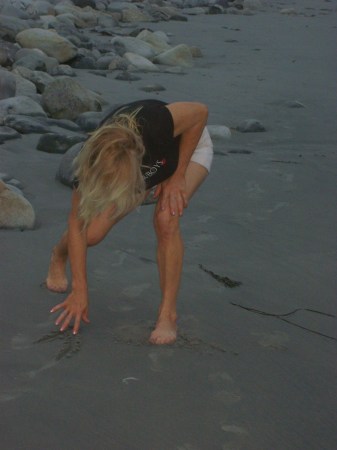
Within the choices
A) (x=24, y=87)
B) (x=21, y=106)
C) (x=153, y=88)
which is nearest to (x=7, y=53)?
(x=24, y=87)

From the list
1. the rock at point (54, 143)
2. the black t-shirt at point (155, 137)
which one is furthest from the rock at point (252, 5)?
the black t-shirt at point (155, 137)

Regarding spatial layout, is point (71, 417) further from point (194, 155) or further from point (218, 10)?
point (218, 10)

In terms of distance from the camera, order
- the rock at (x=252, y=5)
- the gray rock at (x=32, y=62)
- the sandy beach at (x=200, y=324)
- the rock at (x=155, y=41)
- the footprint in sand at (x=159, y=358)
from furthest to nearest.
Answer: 1. the rock at (x=252, y=5)
2. the rock at (x=155, y=41)
3. the gray rock at (x=32, y=62)
4. the footprint in sand at (x=159, y=358)
5. the sandy beach at (x=200, y=324)

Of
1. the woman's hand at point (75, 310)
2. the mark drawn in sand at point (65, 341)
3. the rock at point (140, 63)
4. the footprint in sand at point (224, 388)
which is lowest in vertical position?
the rock at point (140, 63)

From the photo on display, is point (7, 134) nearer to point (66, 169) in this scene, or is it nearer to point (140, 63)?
point (66, 169)

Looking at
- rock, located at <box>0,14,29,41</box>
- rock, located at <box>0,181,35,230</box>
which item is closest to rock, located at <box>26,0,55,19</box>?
rock, located at <box>0,14,29,41</box>

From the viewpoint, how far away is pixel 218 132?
283 inches

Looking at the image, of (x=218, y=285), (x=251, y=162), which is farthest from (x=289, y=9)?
(x=218, y=285)

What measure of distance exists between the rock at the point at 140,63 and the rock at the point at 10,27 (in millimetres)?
1642

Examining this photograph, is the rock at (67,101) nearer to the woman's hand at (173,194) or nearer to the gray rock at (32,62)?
the gray rock at (32,62)

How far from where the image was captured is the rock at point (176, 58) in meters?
11.3

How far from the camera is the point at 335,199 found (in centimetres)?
573

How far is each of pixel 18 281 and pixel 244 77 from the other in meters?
7.19

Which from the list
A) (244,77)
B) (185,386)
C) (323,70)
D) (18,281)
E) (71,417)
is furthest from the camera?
(323,70)
